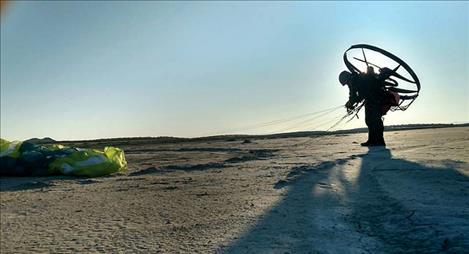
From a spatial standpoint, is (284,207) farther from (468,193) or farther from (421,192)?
(468,193)

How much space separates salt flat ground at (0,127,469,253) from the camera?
4.21m

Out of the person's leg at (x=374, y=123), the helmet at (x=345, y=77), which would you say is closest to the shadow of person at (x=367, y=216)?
the person's leg at (x=374, y=123)

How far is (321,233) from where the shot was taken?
4.41 metres

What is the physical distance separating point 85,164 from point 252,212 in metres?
5.30

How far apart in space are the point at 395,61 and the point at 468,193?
29.0ft

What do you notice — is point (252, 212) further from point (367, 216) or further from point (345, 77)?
point (345, 77)

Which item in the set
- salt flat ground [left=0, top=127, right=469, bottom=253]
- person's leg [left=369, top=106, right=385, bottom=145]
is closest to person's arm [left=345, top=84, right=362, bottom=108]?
person's leg [left=369, top=106, right=385, bottom=145]

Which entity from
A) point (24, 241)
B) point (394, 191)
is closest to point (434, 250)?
point (394, 191)

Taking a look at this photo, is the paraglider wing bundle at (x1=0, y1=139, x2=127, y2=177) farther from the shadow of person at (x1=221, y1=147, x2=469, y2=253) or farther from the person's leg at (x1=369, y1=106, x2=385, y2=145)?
the person's leg at (x1=369, y1=106, x2=385, y2=145)

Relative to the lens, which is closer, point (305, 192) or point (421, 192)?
point (421, 192)

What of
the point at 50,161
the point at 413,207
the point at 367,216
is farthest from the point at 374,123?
the point at 367,216

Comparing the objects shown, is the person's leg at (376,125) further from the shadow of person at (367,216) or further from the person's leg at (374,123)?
the shadow of person at (367,216)

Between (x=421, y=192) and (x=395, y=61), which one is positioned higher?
(x=395, y=61)

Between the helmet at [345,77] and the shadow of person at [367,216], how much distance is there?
6771 mm
